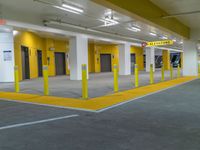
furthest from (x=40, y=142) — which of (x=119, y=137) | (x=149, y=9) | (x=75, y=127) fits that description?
(x=149, y=9)

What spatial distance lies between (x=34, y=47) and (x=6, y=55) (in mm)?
4718

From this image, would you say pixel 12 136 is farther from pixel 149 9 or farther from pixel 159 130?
pixel 149 9

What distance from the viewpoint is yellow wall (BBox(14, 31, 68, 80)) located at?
1560cm

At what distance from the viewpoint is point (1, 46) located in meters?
14.2

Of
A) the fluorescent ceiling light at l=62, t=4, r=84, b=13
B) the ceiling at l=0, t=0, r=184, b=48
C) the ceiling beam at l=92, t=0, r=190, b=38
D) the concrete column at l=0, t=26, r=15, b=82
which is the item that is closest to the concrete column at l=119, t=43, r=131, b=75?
the ceiling at l=0, t=0, r=184, b=48

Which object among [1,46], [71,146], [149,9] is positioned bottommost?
[71,146]

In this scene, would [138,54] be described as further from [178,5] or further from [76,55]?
[178,5]

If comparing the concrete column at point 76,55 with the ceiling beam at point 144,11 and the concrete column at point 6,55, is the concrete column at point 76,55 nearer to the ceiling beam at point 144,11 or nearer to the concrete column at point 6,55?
the concrete column at point 6,55

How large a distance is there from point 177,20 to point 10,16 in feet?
29.2

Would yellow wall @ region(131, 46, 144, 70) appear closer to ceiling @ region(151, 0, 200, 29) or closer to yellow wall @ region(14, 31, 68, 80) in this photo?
yellow wall @ region(14, 31, 68, 80)

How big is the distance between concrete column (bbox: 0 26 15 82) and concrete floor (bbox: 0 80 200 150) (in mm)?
9197

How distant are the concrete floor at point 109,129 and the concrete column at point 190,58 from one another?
11538 mm

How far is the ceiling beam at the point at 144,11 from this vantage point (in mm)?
7051

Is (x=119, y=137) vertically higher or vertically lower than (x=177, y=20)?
lower
